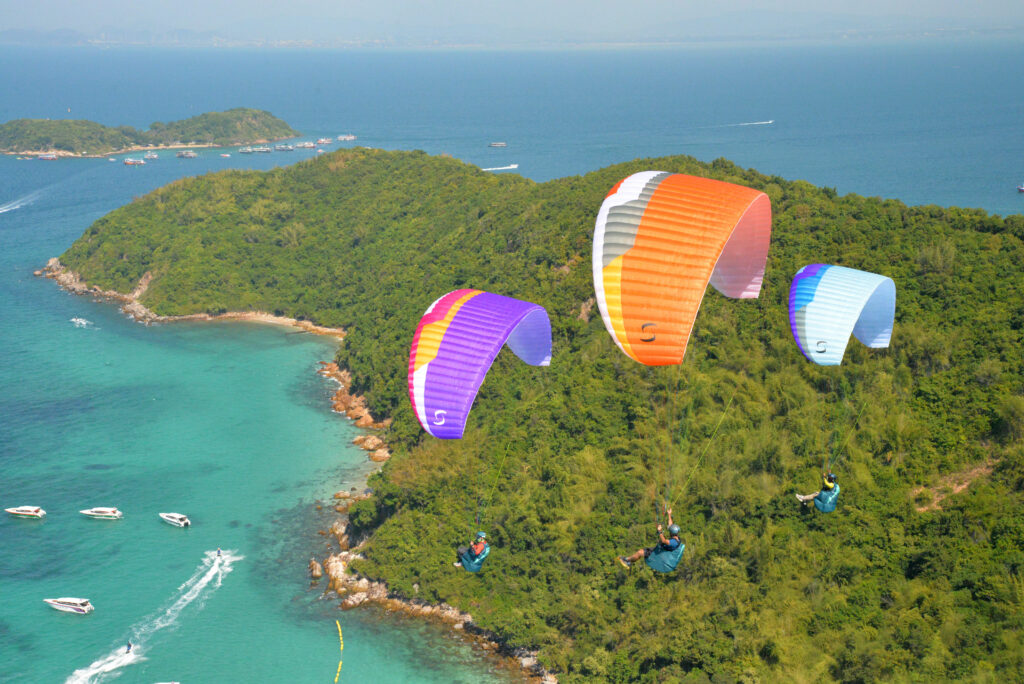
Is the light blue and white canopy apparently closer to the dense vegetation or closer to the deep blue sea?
the dense vegetation

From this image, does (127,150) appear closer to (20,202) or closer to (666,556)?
(20,202)

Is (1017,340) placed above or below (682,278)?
below

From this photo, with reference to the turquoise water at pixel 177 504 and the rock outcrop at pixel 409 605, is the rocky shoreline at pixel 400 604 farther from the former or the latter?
the turquoise water at pixel 177 504

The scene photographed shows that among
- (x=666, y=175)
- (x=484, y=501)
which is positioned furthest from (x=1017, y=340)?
(x=484, y=501)

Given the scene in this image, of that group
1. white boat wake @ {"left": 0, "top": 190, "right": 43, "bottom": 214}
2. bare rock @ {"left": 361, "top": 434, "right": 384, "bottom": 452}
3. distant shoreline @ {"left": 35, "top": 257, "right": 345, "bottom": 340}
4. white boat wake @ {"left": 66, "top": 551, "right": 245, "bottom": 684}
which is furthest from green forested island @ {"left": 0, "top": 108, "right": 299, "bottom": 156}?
white boat wake @ {"left": 66, "top": 551, "right": 245, "bottom": 684}

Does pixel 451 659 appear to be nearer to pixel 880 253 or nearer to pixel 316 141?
pixel 880 253

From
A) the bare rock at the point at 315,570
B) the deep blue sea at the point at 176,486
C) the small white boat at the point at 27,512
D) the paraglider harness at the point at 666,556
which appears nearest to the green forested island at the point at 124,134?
the deep blue sea at the point at 176,486
